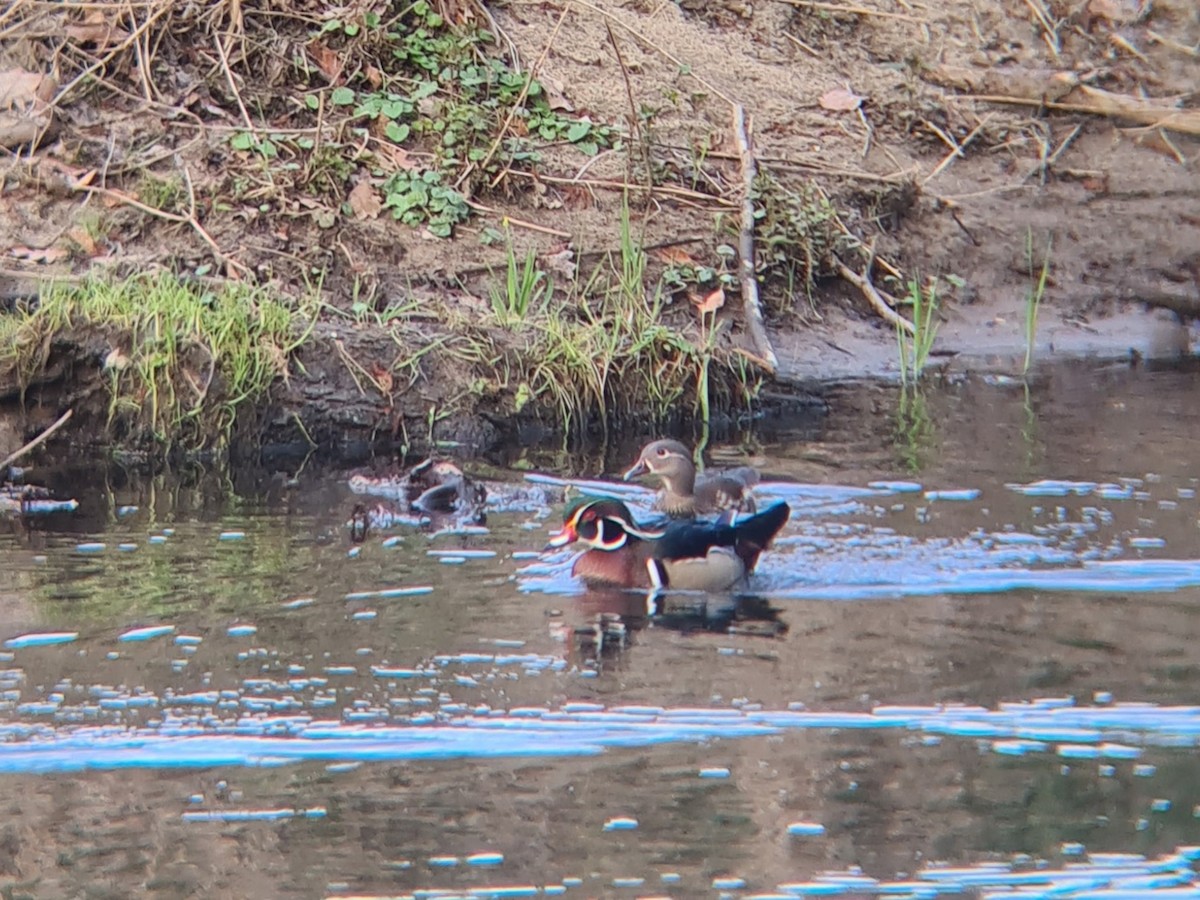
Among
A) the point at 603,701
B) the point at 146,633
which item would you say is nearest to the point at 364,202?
the point at 146,633

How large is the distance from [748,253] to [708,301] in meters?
0.54

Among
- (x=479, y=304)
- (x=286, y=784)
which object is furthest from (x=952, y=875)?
(x=479, y=304)

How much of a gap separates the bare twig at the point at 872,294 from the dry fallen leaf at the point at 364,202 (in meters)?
2.95

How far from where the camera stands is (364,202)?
38.3 ft

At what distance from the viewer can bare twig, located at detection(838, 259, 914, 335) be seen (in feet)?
38.5

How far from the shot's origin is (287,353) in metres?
9.95

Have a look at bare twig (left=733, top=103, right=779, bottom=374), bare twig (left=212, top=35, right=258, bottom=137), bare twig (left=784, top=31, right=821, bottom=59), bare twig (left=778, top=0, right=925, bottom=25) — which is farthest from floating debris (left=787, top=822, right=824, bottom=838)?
bare twig (left=778, top=0, right=925, bottom=25)

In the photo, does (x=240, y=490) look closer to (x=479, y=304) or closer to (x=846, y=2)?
(x=479, y=304)

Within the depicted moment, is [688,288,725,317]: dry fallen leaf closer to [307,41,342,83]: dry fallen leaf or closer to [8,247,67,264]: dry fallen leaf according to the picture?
[307,41,342,83]: dry fallen leaf

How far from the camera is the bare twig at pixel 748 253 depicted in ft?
36.0

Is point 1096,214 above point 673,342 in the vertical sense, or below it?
above

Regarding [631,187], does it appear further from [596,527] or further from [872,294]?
[596,527]

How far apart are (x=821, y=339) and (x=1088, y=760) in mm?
6525

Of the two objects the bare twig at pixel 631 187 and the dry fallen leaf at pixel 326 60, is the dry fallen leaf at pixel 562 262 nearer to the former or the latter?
the bare twig at pixel 631 187
